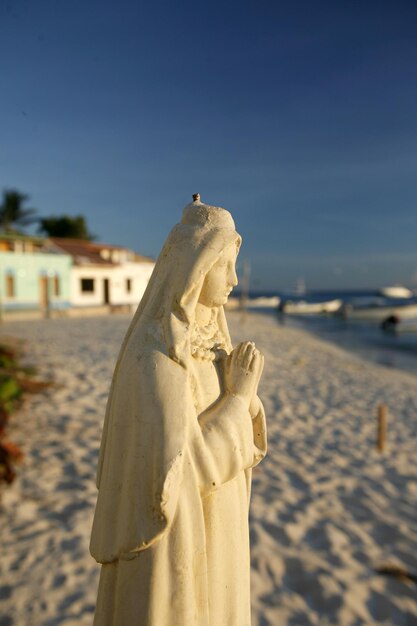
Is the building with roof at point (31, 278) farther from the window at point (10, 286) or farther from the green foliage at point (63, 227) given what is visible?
the green foliage at point (63, 227)

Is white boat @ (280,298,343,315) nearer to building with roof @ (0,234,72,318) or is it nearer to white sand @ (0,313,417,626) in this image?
building with roof @ (0,234,72,318)

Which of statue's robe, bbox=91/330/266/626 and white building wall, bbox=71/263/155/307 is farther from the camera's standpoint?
white building wall, bbox=71/263/155/307

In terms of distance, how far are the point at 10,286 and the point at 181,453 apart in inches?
956

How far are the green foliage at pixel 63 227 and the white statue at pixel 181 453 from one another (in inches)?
1677

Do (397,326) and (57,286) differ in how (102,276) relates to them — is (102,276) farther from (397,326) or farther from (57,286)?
(397,326)

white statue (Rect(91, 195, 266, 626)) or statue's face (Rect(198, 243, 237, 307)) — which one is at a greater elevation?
statue's face (Rect(198, 243, 237, 307))

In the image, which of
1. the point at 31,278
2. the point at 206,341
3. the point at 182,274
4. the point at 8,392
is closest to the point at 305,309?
the point at 31,278

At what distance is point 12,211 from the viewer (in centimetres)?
3575

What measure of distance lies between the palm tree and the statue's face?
1493 inches

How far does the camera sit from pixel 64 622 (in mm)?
3359

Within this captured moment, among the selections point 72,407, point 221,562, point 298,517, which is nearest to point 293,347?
point 72,407

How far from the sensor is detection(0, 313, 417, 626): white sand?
364 cm

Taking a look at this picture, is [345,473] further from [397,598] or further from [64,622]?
[64,622]

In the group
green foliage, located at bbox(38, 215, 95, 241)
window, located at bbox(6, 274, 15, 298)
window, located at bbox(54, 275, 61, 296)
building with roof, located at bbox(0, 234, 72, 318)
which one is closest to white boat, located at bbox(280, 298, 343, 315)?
green foliage, located at bbox(38, 215, 95, 241)
